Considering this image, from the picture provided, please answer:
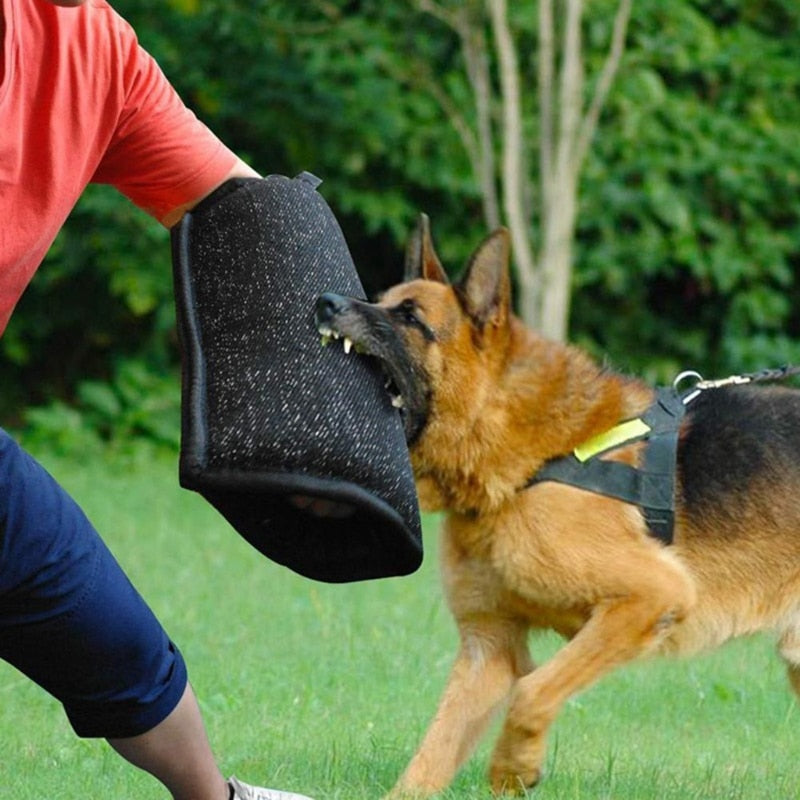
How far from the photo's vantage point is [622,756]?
4992 mm

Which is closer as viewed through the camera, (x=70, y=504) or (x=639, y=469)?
(x=70, y=504)

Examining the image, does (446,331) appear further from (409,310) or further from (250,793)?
(250,793)

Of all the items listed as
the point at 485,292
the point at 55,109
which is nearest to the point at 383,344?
the point at 485,292

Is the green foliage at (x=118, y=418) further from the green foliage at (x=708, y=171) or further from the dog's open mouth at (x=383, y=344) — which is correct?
the dog's open mouth at (x=383, y=344)

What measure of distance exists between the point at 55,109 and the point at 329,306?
0.80 metres

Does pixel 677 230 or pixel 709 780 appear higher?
pixel 709 780

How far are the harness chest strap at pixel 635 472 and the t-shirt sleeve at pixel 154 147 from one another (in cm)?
145

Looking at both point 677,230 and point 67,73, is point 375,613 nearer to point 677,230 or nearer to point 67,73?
point 67,73

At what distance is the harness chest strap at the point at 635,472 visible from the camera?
4625 millimetres

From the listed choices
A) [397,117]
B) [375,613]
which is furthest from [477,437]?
[397,117]

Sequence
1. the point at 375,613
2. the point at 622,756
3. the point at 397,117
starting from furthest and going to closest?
the point at 397,117 → the point at 375,613 → the point at 622,756

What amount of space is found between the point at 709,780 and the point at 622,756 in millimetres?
448

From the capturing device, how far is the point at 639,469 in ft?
15.3

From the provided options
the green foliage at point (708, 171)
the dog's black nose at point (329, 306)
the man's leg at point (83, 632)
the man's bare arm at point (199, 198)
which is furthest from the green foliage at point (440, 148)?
the man's leg at point (83, 632)
